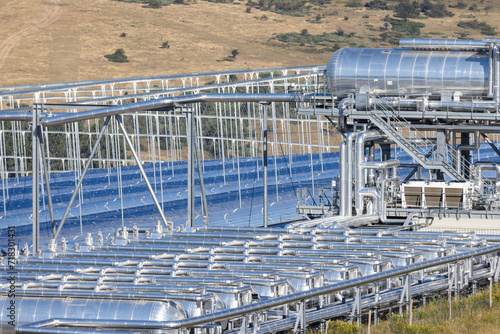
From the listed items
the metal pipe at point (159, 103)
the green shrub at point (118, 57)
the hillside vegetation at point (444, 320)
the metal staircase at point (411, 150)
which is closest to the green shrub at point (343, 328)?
the hillside vegetation at point (444, 320)

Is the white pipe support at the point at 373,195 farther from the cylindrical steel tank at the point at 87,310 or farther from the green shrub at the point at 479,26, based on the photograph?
the green shrub at the point at 479,26

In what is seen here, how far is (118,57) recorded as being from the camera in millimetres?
98812

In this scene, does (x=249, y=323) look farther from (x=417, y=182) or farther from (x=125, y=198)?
(x=125, y=198)

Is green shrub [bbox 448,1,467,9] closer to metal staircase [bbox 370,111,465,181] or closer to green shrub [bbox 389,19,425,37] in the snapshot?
green shrub [bbox 389,19,425,37]

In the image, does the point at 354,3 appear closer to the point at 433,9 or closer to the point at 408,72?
Answer: the point at 433,9

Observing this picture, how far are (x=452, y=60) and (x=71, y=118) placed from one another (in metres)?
11.4

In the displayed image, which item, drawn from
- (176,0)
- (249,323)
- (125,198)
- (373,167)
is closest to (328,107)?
(373,167)

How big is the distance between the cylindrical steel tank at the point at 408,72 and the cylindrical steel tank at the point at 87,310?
15.2m

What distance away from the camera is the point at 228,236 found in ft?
76.8

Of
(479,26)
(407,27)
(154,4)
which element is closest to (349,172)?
(407,27)

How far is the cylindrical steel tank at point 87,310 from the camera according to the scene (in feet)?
50.3

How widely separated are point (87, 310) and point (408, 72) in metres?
15.7

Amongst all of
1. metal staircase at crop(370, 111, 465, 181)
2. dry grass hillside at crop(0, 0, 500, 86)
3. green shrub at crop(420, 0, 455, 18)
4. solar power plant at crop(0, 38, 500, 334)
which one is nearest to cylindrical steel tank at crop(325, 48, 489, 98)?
solar power plant at crop(0, 38, 500, 334)

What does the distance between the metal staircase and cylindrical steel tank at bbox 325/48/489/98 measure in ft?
3.04
